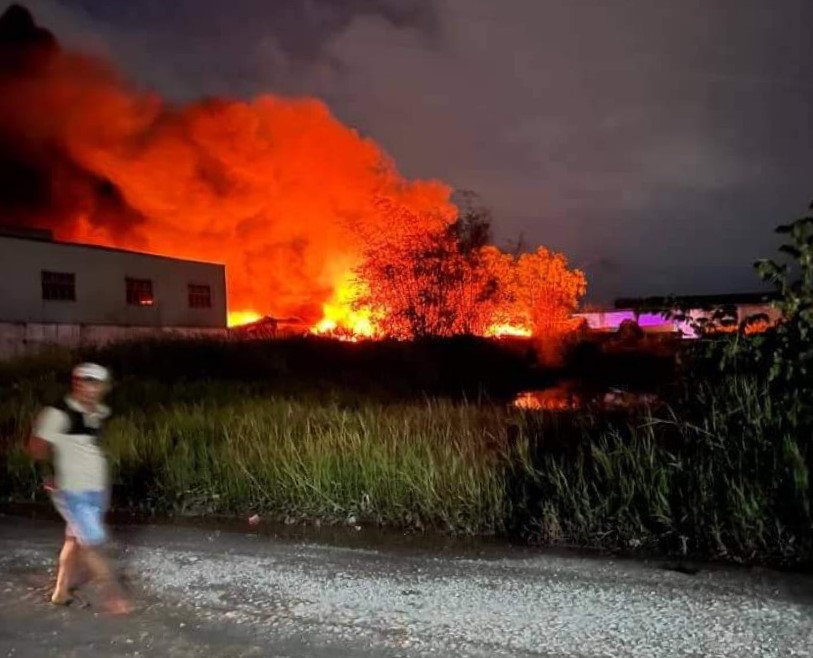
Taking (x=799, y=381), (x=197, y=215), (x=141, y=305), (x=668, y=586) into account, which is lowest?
(x=668, y=586)

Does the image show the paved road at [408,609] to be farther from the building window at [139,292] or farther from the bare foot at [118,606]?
the building window at [139,292]

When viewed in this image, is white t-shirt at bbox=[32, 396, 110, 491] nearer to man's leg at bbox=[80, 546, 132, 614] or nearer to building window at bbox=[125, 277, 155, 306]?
man's leg at bbox=[80, 546, 132, 614]

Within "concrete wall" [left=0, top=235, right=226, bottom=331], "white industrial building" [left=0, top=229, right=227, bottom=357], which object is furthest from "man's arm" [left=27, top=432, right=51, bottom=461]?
"concrete wall" [left=0, top=235, right=226, bottom=331]

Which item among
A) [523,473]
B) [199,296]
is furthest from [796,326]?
[199,296]

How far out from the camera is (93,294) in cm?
3353

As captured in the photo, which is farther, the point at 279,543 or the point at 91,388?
the point at 279,543

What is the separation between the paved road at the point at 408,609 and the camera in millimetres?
4336

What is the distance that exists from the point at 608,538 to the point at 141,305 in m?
32.0

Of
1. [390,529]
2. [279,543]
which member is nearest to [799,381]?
[390,529]

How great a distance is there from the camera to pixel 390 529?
24.3ft

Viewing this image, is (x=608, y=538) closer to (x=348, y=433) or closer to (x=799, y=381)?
(x=799, y=381)

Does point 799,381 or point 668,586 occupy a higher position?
point 799,381

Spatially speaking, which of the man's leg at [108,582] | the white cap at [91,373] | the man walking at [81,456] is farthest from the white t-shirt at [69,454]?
the man's leg at [108,582]

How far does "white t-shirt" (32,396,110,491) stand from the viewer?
15.8 feet
